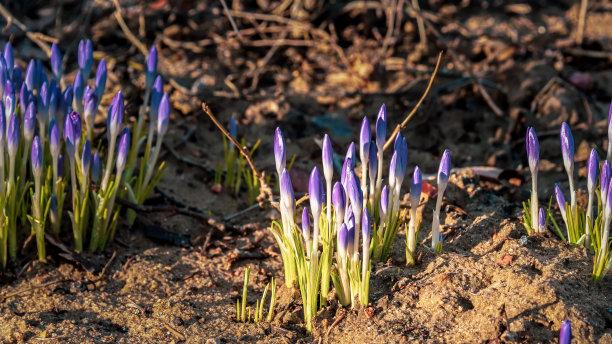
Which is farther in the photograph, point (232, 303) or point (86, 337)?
point (232, 303)

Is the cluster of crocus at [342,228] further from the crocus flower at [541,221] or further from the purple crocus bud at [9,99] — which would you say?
the purple crocus bud at [9,99]

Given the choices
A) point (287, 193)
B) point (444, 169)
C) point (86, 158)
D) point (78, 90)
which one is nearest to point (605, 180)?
point (444, 169)

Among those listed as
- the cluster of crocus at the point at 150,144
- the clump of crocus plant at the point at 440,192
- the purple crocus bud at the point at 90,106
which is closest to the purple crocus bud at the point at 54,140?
the purple crocus bud at the point at 90,106

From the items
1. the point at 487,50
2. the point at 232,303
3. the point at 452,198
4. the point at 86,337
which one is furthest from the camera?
the point at 487,50

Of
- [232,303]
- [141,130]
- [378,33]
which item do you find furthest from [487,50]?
[232,303]

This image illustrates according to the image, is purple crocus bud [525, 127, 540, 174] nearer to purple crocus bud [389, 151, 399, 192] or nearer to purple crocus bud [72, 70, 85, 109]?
purple crocus bud [389, 151, 399, 192]

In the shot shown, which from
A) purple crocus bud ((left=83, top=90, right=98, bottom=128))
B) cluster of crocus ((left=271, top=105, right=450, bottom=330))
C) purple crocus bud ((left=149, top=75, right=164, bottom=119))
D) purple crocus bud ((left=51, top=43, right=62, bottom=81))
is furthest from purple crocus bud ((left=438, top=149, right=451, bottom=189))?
purple crocus bud ((left=51, top=43, right=62, bottom=81))

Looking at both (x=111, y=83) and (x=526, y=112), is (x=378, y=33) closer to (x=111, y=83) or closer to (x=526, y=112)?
(x=526, y=112)
